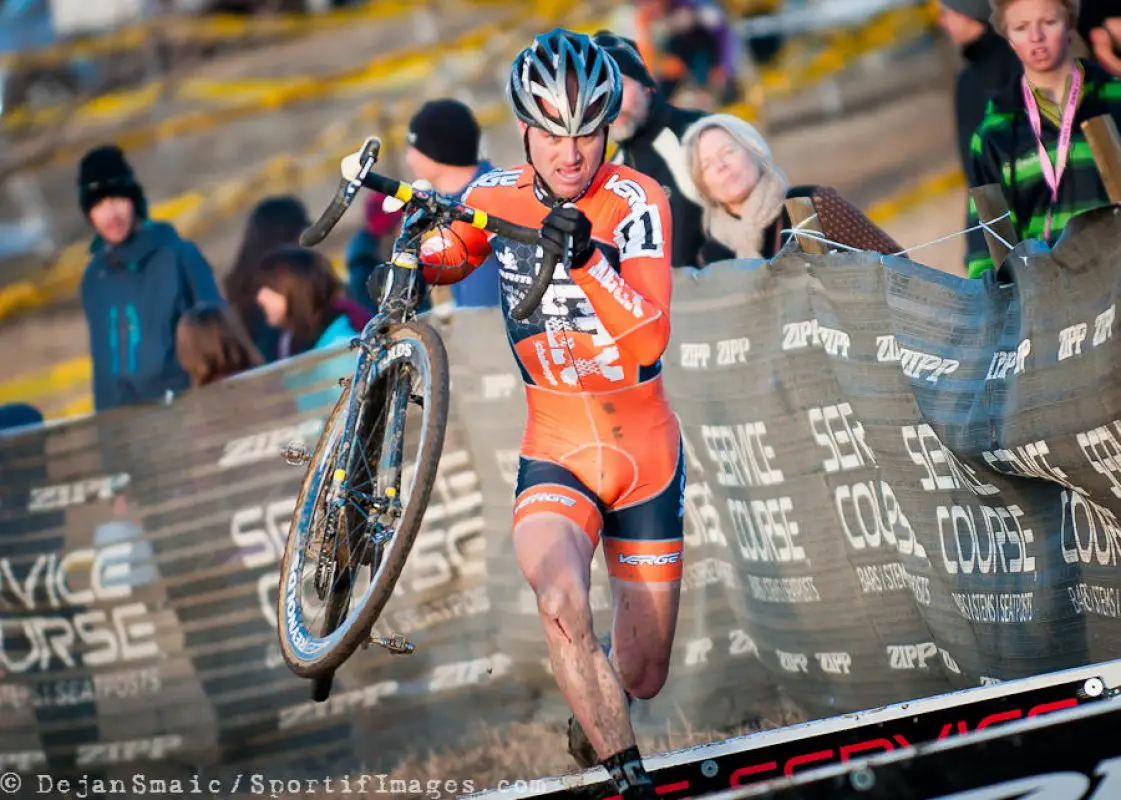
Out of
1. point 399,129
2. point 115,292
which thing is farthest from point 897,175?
point 115,292

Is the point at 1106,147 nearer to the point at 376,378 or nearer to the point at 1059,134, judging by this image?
the point at 1059,134

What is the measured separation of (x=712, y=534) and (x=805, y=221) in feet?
5.63

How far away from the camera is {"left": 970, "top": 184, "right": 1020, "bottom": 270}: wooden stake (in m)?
6.68

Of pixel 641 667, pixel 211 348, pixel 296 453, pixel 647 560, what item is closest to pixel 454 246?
pixel 296 453

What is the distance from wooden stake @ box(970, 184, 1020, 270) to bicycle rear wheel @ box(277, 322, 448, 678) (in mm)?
2242

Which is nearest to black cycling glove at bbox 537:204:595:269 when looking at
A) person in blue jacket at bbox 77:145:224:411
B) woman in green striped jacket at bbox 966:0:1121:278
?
woman in green striped jacket at bbox 966:0:1121:278

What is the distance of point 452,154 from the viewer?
8516 millimetres

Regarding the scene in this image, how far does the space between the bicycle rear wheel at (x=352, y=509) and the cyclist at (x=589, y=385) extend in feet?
1.39

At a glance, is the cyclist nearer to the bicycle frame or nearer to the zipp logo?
the zipp logo

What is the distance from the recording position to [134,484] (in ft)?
29.7

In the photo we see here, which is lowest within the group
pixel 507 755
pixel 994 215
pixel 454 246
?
pixel 507 755

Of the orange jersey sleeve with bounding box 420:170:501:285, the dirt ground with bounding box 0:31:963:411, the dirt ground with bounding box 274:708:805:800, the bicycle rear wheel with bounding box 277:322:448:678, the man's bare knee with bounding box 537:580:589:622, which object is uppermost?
the dirt ground with bounding box 0:31:963:411

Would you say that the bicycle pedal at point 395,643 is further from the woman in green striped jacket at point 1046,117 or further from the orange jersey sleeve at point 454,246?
the woman in green striped jacket at point 1046,117

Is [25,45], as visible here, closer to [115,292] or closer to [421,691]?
[115,292]
